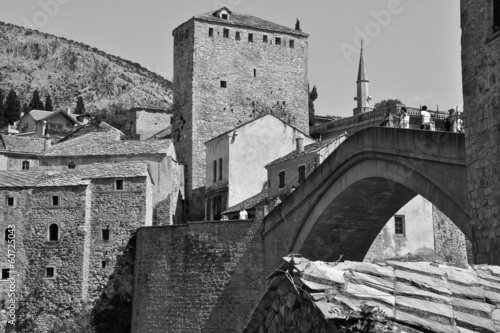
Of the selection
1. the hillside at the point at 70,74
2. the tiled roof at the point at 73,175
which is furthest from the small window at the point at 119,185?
the hillside at the point at 70,74

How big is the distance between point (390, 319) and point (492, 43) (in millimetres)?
12238

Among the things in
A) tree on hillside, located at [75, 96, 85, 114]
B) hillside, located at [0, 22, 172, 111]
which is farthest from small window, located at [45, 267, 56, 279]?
hillside, located at [0, 22, 172, 111]

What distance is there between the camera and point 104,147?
5409 cm

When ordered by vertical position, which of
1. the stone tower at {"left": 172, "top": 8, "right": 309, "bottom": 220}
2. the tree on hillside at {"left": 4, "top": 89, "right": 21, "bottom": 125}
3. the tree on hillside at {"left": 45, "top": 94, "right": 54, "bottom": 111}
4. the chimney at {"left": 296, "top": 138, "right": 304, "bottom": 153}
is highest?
the tree on hillside at {"left": 45, "top": 94, "right": 54, "bottom": 111}

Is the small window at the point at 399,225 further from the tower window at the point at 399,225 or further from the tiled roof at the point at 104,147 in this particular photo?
the tiled roof at the point at 104,147

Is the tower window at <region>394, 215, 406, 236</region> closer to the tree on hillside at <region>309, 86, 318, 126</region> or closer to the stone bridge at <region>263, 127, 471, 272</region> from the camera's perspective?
the stone bridge at <region>263, 127, 471, 272</region>

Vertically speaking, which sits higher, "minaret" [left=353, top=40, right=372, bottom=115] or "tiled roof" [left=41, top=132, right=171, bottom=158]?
"minaret" [left=353, top=40, right=372, bottom=115]

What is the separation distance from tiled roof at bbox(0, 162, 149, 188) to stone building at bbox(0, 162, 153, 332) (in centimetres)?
7

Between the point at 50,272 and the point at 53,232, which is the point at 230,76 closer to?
the point at 53,232

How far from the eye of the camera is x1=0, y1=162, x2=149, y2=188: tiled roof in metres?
47.9

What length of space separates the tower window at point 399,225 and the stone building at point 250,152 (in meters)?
9.94

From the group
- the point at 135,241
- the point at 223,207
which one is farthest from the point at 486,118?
the point at 223,207

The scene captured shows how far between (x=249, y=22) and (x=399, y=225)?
86.0ft

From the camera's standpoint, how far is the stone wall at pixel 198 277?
41312mm
